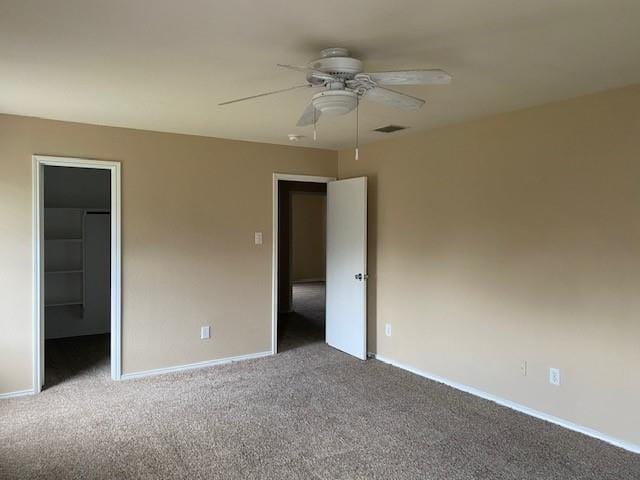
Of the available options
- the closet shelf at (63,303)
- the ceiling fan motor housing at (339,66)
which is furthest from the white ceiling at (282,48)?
the closet shelf at (63,303)

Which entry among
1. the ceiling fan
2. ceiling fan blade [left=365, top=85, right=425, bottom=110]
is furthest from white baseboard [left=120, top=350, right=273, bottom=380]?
ceiling fan blade [left=365, top=85, right=425, bottom=110]

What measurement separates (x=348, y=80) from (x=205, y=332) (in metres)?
3.24

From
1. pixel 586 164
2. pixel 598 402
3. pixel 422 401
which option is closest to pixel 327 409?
pixel 422 401

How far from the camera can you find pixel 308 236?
11289 millimetres

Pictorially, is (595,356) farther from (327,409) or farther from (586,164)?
(327,409)

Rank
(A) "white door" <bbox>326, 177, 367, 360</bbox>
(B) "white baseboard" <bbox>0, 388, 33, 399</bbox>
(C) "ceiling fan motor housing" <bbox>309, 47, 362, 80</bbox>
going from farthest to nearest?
(A) "white door" <bbox>326, 177, 367, 360</bbox> < (B) "white baseboard" <bbox>0, 388, 33, 399</bbox> < (C) "ceiling fan motor housing" <bbox>309, 47, 362, 80</bbox>

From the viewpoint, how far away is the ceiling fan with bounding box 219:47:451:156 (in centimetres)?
207

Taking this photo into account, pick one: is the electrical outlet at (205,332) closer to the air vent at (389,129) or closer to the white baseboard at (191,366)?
the white baseboard at (191,366)

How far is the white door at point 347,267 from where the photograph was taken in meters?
4.85

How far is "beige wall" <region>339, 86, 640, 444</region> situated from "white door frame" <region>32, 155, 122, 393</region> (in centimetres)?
266

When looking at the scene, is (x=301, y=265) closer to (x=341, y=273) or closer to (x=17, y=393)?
(x=341, y=273)

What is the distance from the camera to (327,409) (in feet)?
11.6

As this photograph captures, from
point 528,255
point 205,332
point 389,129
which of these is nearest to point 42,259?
point 205,332

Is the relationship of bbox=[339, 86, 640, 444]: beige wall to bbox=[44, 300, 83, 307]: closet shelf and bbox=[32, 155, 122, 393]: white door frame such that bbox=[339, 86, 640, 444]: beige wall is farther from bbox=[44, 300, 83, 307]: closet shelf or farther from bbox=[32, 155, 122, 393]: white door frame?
bbox=[44, 300, 83, 307]: closet shelf
